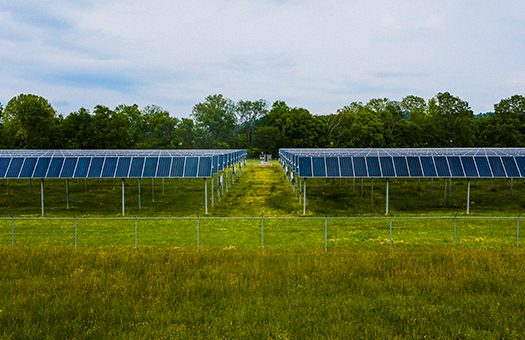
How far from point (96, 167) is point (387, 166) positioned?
21.4 m

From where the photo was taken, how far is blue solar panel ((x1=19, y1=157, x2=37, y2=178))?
3302cm

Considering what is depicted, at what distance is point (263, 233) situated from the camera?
2294cm

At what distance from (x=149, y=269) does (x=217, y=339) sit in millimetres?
6411

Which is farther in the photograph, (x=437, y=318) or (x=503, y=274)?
(x=503, y=274)

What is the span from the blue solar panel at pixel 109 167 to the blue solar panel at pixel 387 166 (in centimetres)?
1960

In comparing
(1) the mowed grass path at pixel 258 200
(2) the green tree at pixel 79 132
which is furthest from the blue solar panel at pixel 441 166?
(2) the green tree at pixel 79 132

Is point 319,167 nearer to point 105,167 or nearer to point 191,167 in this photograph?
point 191,167

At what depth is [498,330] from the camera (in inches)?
436

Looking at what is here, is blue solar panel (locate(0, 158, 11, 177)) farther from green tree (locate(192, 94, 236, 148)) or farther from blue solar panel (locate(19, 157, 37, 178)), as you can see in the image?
green tree (locate(192, 94, 236, 148))

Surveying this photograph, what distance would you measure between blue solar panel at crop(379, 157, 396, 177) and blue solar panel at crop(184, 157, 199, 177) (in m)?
13.6

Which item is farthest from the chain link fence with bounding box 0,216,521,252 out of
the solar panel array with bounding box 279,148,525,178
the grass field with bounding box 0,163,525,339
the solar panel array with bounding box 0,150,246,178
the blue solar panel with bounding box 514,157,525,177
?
the blue solar panel with bounding box 514,157,525,177

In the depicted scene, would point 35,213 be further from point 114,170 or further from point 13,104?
point 13,104

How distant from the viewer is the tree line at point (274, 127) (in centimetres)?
8400

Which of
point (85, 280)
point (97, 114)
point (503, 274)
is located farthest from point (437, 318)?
point (97, 114)
